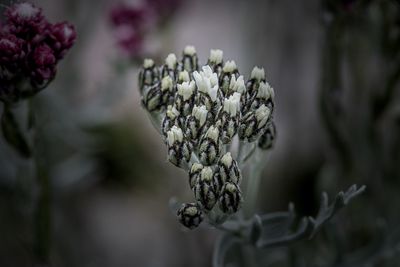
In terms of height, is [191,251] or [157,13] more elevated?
[157,13]

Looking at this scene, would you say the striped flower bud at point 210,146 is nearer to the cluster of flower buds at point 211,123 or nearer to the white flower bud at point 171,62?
the cluster of flower buds at point 211,123

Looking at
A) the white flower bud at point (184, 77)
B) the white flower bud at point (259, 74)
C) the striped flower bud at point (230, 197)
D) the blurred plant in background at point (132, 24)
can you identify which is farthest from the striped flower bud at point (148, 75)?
the blurred plant in background at point (132, 24)

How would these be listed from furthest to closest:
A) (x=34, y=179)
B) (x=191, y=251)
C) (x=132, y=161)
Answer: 1. (x=132, y=161)
2. (x=191, y=251)
3. (x=34, y=179)

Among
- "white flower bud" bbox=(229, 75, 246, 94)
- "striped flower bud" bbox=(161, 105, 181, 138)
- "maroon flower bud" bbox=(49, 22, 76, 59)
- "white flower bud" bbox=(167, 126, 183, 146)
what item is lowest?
"white flower bud" bbox=(167, 126, 183, 146)

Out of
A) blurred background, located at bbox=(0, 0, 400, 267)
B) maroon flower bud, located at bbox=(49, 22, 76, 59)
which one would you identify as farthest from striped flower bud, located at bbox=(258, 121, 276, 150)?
maroon flower bud, located at bbox=(49, 22, 76, 59)

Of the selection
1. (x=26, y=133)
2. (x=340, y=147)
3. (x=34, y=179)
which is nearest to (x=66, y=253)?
(x=34, y=179)

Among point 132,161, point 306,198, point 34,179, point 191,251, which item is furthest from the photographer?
point 132,161

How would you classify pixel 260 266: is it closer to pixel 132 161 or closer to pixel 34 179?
pixel 34 179

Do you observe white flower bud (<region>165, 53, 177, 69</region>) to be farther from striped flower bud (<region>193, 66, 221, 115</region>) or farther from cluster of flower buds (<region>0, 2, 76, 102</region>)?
cluster of flower buds (<region>0, 2, 76, 102</region>)
